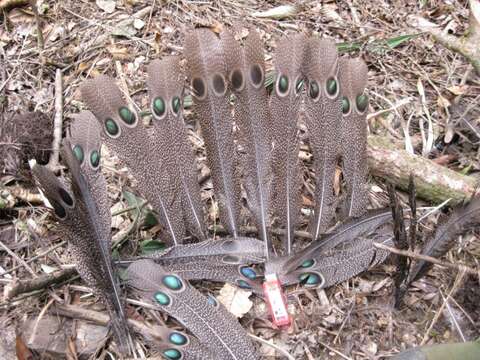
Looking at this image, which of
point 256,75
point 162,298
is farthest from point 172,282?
point 256,75

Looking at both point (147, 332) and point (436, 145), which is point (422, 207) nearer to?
point (436, 145)

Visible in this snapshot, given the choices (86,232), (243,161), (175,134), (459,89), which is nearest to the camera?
(86,232)

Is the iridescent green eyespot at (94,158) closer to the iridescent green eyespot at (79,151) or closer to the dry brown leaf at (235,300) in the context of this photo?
the iridescent green eyespot at (79,151)

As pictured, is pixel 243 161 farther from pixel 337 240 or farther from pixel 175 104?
pixel 337 240

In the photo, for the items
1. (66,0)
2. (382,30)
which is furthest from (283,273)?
(66,0)

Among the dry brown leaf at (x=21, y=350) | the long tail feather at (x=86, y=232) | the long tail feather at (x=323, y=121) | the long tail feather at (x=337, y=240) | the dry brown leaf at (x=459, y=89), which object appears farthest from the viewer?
the dry brown leaf at (x=459, y=89)

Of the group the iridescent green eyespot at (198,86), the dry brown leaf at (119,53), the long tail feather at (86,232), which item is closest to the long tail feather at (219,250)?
the long tail feather at (86,232)
